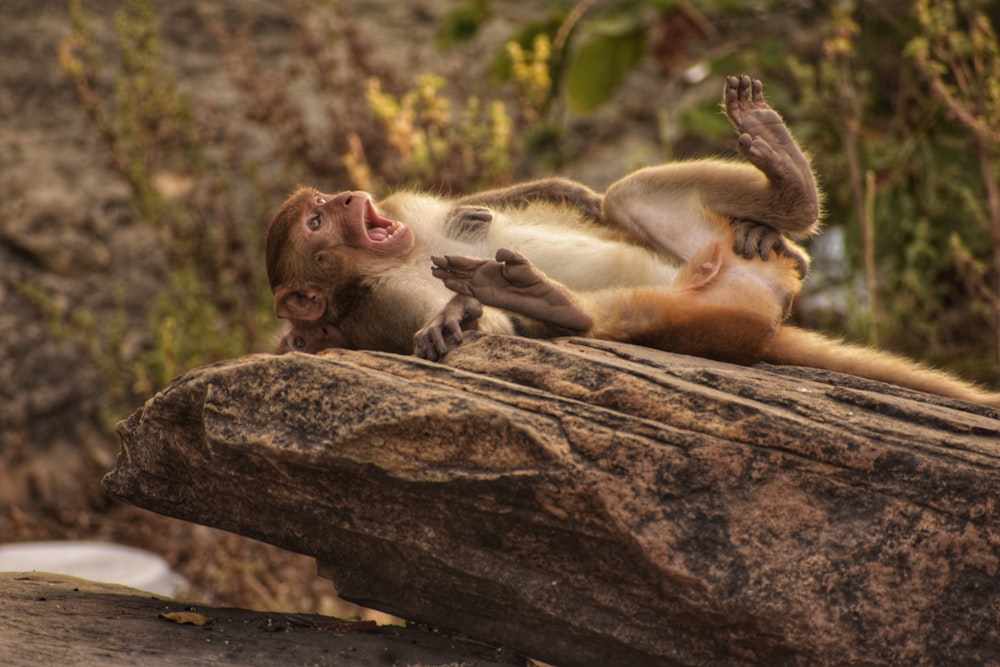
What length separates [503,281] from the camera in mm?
3041

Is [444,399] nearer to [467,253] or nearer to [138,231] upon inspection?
[467,253]

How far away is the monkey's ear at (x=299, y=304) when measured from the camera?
356cm

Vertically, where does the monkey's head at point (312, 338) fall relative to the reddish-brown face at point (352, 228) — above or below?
below

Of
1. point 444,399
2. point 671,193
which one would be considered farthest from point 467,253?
point 444,399

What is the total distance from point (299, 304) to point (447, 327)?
0.68 meters

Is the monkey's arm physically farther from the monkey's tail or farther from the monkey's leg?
the monkey's tail

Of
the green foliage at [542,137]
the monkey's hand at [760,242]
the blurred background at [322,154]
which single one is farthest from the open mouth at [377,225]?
the green foliage at [542,137]

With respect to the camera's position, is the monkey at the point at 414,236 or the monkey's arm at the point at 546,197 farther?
the monkey's arm at the point at 546,197

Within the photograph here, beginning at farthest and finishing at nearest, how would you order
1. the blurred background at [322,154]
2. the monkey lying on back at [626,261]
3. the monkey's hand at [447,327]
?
the blurred background at [322,154]
the monkey lying on back at [626,261]
the monkey's hand at [447,327]

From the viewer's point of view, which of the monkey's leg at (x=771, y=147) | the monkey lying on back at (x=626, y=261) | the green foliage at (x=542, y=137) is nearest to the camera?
the monkey lying on back at (x=626, y=261)

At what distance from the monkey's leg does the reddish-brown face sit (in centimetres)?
104

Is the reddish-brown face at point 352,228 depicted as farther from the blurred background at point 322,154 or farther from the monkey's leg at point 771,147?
the blurred background at point 322,154

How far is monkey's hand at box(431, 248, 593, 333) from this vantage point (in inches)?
118

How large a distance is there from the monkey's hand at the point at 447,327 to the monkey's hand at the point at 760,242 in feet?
2.77
